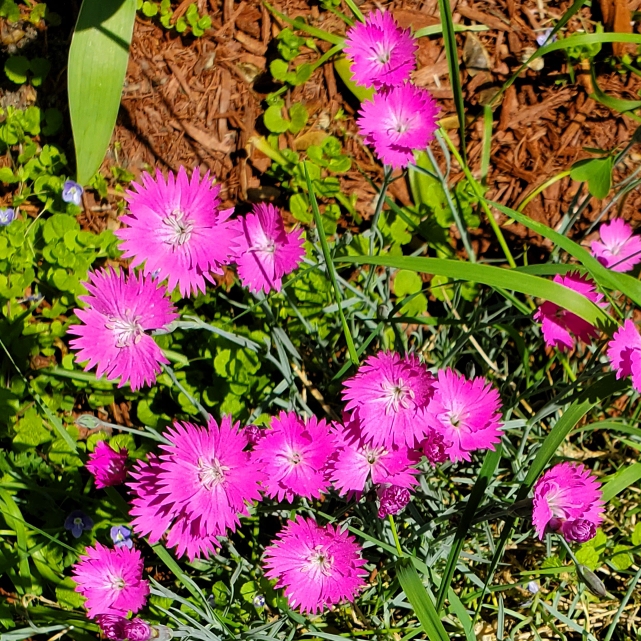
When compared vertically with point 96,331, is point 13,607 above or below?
below

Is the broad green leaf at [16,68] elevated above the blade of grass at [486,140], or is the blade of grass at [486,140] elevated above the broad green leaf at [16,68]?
the broad green leaf at [16,68]

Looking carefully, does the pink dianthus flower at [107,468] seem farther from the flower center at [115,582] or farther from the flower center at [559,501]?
the flower center at [559,501]

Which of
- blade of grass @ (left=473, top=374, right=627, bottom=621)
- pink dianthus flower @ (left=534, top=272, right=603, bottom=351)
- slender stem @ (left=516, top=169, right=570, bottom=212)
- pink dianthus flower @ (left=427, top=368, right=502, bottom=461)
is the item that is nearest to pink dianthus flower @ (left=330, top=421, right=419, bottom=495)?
pink dianthus flower @ (left=427, top=368, right=502, bottom=461)

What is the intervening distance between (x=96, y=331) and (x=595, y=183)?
111cm

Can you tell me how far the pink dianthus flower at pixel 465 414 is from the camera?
4.34 ft

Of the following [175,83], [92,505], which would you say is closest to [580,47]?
[175,83]

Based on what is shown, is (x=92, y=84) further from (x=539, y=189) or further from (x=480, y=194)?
(x=539, y=189)

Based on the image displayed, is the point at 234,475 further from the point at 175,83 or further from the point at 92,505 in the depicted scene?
the point at 175,83

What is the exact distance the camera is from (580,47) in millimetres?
2082

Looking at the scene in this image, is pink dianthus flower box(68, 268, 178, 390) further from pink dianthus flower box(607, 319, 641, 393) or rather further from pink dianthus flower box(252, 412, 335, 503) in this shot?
pink dianthus flower box(607, 319, 641, 393)

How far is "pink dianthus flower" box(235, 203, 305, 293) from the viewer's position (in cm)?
136

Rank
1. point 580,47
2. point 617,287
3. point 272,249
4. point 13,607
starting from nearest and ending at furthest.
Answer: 1. point 617,287
2. point 272,249
3. point 13,607
4. point 580,47

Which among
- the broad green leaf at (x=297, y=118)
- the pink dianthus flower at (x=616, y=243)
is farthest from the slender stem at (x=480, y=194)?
the broad green leaf at (x=297, y=118)

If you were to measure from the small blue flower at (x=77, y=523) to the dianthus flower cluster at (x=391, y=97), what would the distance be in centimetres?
121
